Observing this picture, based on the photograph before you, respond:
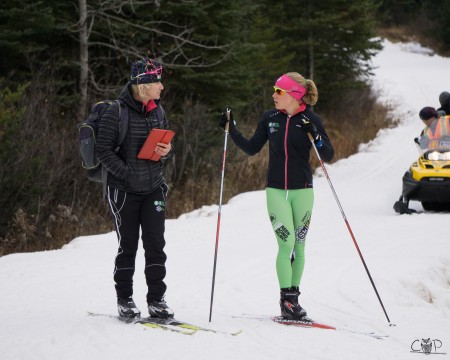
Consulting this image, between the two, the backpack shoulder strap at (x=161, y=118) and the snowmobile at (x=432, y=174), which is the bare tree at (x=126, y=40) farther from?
the backpack shoulder strap at (x=161, y=118)

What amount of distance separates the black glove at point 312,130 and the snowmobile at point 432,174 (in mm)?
6577

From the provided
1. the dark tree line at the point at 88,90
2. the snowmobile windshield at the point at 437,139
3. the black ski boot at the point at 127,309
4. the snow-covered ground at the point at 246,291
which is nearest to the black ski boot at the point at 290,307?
the snow-covered ground at the point at 246,291

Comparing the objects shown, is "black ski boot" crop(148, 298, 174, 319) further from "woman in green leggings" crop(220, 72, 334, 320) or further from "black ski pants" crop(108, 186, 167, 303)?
"woman in green leggings" crop(220, 72, 334, 320)

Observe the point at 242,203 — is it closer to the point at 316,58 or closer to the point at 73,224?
the point at 73,224

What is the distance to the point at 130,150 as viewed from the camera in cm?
608

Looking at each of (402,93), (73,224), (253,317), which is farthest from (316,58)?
(253,317)

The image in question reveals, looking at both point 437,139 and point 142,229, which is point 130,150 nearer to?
point 142,229

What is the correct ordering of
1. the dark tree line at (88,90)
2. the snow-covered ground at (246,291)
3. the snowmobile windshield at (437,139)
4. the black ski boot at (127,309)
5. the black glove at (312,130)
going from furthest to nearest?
the snowmobile windshield at (437,139) → the dark tree line at (88,90) → the black glove at (312,130) → the black ski boot at (127,309) → the snow-covered ground at (246,291)

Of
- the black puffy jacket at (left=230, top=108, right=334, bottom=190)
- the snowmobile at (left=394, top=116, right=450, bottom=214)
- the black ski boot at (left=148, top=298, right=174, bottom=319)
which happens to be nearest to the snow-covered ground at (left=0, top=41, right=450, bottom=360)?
the black ski boot at (left=148, top=298, right=174, bottom=319)

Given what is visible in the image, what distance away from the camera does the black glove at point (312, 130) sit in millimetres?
6473

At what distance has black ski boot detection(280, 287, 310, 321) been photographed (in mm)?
6480

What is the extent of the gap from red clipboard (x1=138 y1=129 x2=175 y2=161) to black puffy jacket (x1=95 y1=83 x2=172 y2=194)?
0.22 ft

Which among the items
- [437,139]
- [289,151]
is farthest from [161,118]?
[437,139]

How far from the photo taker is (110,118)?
19.7 ft
